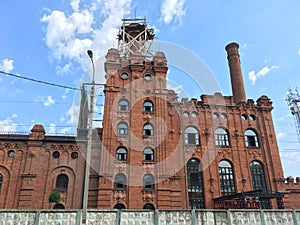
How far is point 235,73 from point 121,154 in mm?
19328

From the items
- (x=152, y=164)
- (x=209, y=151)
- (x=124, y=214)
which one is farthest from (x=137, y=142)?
(x=124, y=214)

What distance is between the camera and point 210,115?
3091cm

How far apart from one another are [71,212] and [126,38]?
28466mm

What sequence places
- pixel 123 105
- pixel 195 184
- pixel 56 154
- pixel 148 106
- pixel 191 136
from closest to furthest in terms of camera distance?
pixel 56 154, pixel 195 184, pixel 123 105, pixel 148 106, pixel 191 136

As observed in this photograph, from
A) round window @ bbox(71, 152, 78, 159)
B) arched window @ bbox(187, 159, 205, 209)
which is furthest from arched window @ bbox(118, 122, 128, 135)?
arched window @ bbox(187, 159, 205, 209)

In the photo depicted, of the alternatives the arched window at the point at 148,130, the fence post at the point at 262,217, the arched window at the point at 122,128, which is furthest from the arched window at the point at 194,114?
the fence post at the point at 262,217

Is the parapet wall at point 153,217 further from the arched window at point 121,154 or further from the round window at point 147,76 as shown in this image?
the round window at point 147,76

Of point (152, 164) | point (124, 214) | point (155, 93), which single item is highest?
point (155, 93)

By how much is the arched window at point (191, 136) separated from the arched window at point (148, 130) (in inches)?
165

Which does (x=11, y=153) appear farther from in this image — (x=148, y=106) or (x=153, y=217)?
(x=153, y=217)

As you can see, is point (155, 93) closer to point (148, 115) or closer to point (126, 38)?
point (148, 115)

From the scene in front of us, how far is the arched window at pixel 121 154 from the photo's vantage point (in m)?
26.0

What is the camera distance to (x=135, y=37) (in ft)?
121

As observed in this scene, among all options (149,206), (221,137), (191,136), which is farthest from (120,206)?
(221,137)
